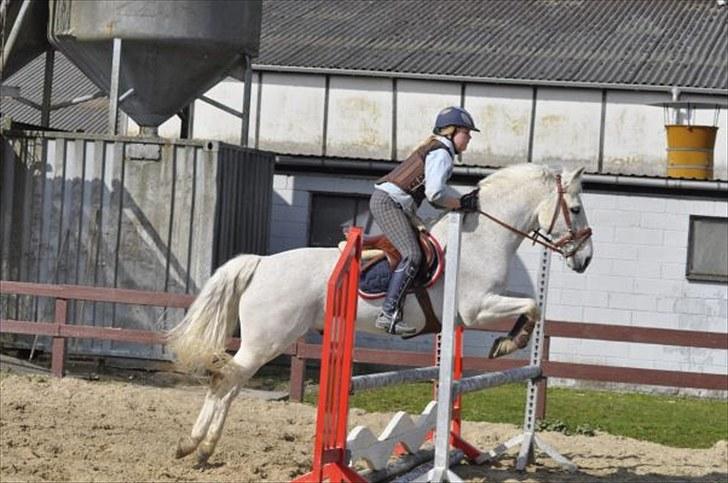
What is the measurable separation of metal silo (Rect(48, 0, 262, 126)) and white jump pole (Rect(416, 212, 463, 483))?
9.23 m

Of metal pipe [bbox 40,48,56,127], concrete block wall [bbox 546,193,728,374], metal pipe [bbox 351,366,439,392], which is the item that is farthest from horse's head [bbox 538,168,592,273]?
metal pipe [bbox 40,48,56,127]

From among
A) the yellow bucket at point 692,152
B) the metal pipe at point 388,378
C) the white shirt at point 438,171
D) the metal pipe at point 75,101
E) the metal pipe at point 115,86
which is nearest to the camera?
the metal pipe at point 388,378

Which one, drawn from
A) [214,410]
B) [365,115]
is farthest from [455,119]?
[365,115]

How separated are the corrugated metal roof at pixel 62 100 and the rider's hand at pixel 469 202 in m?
23.0

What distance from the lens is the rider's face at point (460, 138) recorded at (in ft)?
31.9

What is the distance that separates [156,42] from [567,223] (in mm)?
8409

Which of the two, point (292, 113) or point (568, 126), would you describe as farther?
point (292, 113)

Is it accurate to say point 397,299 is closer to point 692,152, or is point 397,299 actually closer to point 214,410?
point 214,410

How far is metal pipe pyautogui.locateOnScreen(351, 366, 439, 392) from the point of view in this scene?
28.3ft

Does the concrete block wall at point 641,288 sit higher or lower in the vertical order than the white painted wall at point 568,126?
lower

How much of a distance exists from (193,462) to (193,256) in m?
7.04

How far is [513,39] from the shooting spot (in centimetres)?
2566

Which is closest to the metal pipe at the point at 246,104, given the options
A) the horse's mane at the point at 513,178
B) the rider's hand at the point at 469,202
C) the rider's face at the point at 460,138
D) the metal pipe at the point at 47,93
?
the metal pipe at the point at 47,93

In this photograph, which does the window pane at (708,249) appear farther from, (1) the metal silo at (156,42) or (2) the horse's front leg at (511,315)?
(2) the horse's front leg at (511,315)
